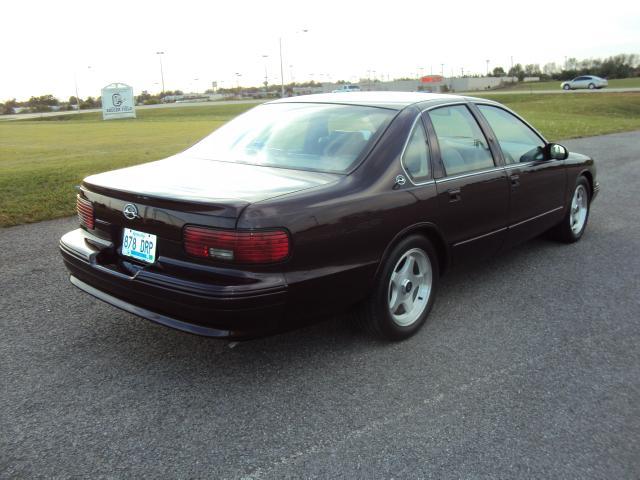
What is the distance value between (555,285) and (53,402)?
365cm

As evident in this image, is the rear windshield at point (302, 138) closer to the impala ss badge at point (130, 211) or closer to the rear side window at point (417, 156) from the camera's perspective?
the rear side window at point (417, 156)

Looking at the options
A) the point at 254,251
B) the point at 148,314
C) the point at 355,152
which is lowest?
the point at 148,314

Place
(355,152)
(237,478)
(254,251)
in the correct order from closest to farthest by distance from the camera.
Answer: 1. (237,478)
2. (254,251)
3. (355,152)

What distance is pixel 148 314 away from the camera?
3121mm

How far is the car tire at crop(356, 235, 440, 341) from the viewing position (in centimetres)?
345

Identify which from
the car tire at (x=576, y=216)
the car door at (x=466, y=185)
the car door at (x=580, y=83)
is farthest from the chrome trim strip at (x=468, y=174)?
the car door at (x=580, y=83)

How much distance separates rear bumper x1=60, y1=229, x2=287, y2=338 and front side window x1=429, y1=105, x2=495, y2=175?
1.71 meters

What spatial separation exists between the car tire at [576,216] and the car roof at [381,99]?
1801 mm

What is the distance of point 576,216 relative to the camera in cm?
589

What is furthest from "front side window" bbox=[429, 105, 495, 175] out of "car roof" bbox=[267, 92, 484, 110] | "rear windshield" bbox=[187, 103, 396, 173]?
"rear windshield" bbox=[187, 103, 396, 173]

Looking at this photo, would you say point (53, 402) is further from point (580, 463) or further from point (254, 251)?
point (580, 463)

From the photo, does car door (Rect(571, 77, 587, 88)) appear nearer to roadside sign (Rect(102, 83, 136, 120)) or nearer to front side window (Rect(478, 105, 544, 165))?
roadside sign (Rect(102, 83, 136, 120))

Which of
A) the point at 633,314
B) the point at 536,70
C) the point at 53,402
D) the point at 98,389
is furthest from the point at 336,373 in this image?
the point at 536,70

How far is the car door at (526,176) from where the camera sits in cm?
458
